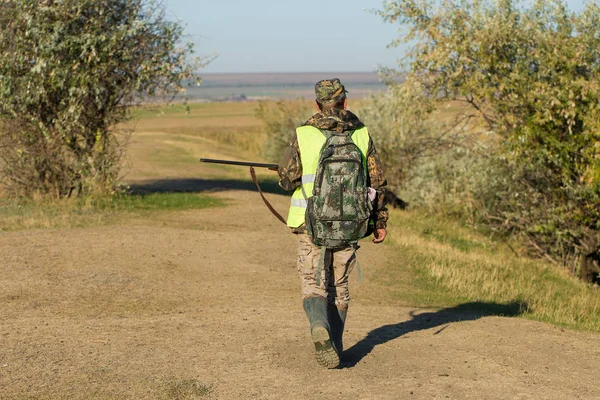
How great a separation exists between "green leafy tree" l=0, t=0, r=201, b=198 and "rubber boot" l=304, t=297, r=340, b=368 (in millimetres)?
11153

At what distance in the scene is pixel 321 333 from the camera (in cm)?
656

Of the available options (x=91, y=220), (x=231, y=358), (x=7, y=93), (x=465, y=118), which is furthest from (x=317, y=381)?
(x=465, y=118)

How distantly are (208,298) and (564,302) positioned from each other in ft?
17.2

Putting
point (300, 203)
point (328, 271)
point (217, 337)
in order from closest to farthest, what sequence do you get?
point (300, 203) < point (328, 271) < point (217, 337)

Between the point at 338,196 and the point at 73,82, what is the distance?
38.1 ft

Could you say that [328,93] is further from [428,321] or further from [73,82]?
[73,82]

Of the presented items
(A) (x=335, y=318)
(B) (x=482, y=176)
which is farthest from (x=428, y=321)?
(B) (x=482, y=176)

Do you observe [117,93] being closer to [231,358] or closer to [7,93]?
[7,93]

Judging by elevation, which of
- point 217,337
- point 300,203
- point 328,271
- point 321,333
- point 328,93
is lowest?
point 217,337

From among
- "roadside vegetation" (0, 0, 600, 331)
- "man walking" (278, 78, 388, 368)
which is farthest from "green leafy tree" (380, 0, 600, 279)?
"man walking" (278, 78, 388, 368)

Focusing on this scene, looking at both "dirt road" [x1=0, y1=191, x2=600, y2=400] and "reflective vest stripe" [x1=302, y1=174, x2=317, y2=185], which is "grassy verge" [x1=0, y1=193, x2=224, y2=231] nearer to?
"dirt road" [x1=0, y1=191, x2=600, y2=400]

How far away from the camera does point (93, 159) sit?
1764cm

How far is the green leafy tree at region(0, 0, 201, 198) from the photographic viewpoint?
1670cm

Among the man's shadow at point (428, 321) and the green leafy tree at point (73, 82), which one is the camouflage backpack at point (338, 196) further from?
the green leafy tree at point (73, 82)
